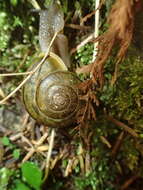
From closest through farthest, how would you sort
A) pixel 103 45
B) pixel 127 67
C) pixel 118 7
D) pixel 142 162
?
1. pixel 118 7
2. pixel 103 45
3. pixel 127 67
4. pixel 142 162

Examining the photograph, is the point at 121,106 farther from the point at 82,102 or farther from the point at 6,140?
the point at 6,140

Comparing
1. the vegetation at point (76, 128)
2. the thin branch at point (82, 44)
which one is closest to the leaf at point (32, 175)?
the vegetation at point (76, 128)

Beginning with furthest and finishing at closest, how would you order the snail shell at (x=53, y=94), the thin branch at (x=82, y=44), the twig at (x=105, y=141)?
the twig at (x=105, y=141), the thin branch at (x=82, y=44), the snail shell at (x=53, y=94)

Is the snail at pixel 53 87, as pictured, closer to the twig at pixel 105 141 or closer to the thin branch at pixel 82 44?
the thin branch at pixel 82 44

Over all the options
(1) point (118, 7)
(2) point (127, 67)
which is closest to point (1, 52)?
(2) point (127, 67)

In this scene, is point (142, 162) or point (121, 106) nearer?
point (121, 106)

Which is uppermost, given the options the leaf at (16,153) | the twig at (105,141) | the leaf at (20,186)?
the leaf at (16,153)

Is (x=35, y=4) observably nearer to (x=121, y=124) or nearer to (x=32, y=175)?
(x=121, y=124)

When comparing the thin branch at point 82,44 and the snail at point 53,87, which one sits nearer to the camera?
the snail at point 53,87

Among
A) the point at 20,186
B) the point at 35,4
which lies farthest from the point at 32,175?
the point at 35,4
